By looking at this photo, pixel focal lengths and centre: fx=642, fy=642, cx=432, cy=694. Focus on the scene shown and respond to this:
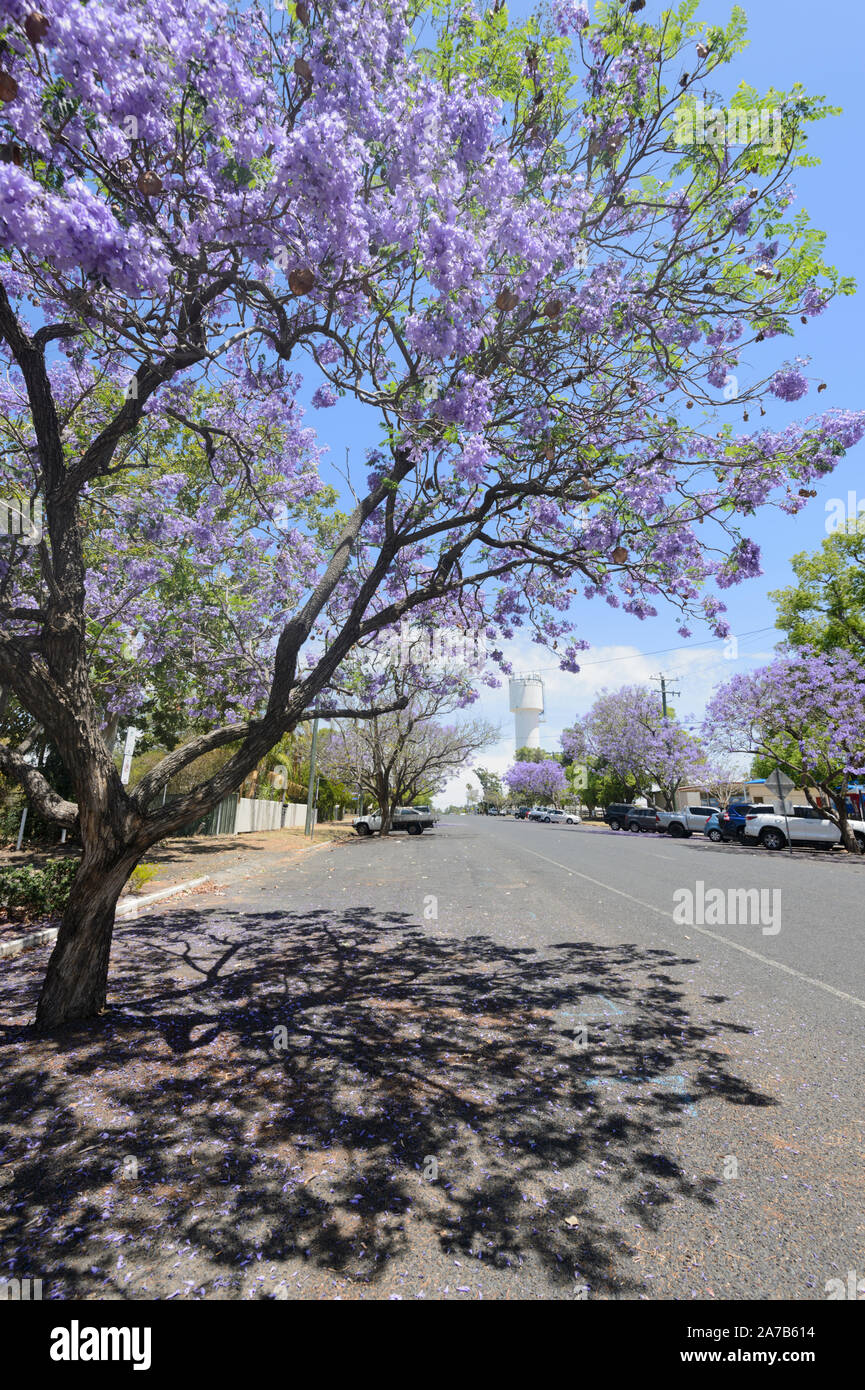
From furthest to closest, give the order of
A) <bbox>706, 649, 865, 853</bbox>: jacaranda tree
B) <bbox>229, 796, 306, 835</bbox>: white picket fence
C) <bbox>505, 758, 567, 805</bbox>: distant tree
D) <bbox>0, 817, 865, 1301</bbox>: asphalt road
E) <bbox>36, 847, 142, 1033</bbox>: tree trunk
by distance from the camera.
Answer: <bbox>505, 758, 567, 805</bbox>: distant tree → <bbox>229, 796, 306, 835</bbox>: white picket fence → <bbox>706, 649, 865, 853</bbox>: jacaranda tree → <bbox>36, 847, 142, 1033</bbox>: tree trunk → <bbox>0, 817, 865, 1301</bbox>: asphalt road

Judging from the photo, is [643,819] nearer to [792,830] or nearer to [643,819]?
[643,819]

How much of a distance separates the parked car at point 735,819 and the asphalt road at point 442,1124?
82.3 ft

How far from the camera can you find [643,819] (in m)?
43.2

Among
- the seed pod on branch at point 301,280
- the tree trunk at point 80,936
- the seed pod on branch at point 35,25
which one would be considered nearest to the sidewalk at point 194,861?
the tree trunk at point 80,936

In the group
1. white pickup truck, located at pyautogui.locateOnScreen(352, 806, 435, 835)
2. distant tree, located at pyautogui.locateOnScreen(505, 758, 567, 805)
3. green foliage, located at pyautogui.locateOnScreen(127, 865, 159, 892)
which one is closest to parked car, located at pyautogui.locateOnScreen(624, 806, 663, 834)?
white pickup truck, located at pyautogui.locateOnScreen(352, 806, 435, 835)

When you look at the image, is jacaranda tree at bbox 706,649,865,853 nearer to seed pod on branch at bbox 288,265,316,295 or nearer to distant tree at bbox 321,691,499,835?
distant tree at bbox 321,691,499,835

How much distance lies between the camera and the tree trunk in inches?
196

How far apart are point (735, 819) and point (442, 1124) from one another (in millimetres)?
31292

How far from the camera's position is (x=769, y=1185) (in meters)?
3.10

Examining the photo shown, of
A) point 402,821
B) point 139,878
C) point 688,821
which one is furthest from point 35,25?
point 688,821

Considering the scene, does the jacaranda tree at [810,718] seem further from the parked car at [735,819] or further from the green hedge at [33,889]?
the green hedge at [33,889]

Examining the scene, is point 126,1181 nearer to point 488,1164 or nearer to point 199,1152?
point 199,1152
